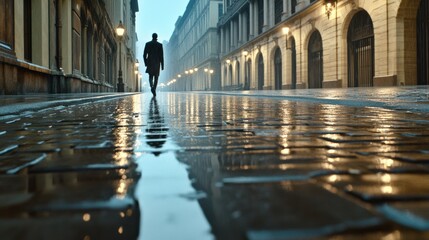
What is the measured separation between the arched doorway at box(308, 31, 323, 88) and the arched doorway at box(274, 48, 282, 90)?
6.77 meters

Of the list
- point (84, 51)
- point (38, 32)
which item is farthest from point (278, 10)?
point (38, 32)

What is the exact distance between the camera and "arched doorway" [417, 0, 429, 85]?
17.6 metres

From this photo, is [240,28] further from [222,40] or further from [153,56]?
[153,56]

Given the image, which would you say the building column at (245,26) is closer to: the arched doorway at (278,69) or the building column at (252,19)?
the building column at (252,19)

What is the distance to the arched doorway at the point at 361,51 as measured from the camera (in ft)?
67.6

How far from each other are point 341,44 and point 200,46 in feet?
169

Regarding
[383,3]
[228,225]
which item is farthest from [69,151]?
[383,3]

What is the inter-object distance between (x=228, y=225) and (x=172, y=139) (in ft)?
5.32

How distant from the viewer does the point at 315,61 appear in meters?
26.7

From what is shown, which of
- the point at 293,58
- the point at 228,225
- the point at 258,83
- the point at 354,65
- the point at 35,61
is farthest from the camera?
the point at 258,83

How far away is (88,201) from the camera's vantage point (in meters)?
0.95

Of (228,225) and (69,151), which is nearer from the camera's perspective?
(228,225)

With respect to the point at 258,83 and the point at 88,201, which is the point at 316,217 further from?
the point at 258,83

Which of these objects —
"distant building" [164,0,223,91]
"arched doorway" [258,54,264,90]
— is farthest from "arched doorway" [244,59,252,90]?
"distant building" [164,0,223,91]
